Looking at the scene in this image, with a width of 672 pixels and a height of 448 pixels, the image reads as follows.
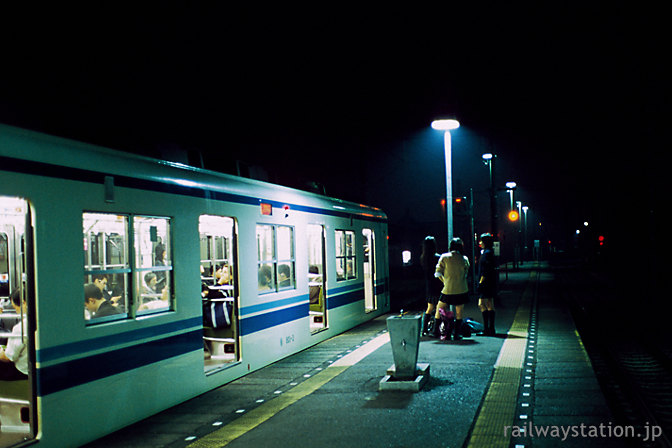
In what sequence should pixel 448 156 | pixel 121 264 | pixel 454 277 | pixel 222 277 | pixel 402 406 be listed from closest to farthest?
pixel 121 264 < pixel 402 406 < pixel 222 277 < pixel 454 277 < pixel 448 156

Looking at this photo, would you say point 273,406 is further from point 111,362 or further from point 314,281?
point 314,281

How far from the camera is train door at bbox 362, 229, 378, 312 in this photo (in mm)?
13320

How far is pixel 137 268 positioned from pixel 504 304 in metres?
12.8

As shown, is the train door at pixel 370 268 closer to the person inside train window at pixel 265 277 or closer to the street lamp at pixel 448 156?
the street lamp at pixel 448 156

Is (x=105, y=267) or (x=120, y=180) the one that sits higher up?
(x=120, y=180)

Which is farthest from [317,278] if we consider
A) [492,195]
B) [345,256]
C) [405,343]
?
[492,195]

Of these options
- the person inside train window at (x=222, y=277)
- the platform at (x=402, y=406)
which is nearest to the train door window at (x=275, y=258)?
the person inside train window at (x=222, y=277)

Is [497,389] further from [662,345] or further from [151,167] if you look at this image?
[662,345]

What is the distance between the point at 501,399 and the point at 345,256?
5975mm

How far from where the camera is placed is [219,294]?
8.50 metres

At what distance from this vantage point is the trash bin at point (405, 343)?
21.5 ft

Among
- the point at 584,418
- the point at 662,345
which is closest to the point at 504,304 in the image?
the point at 662,345

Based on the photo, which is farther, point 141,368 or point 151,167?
point 151,167

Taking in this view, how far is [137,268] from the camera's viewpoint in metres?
Answer: 5.62
